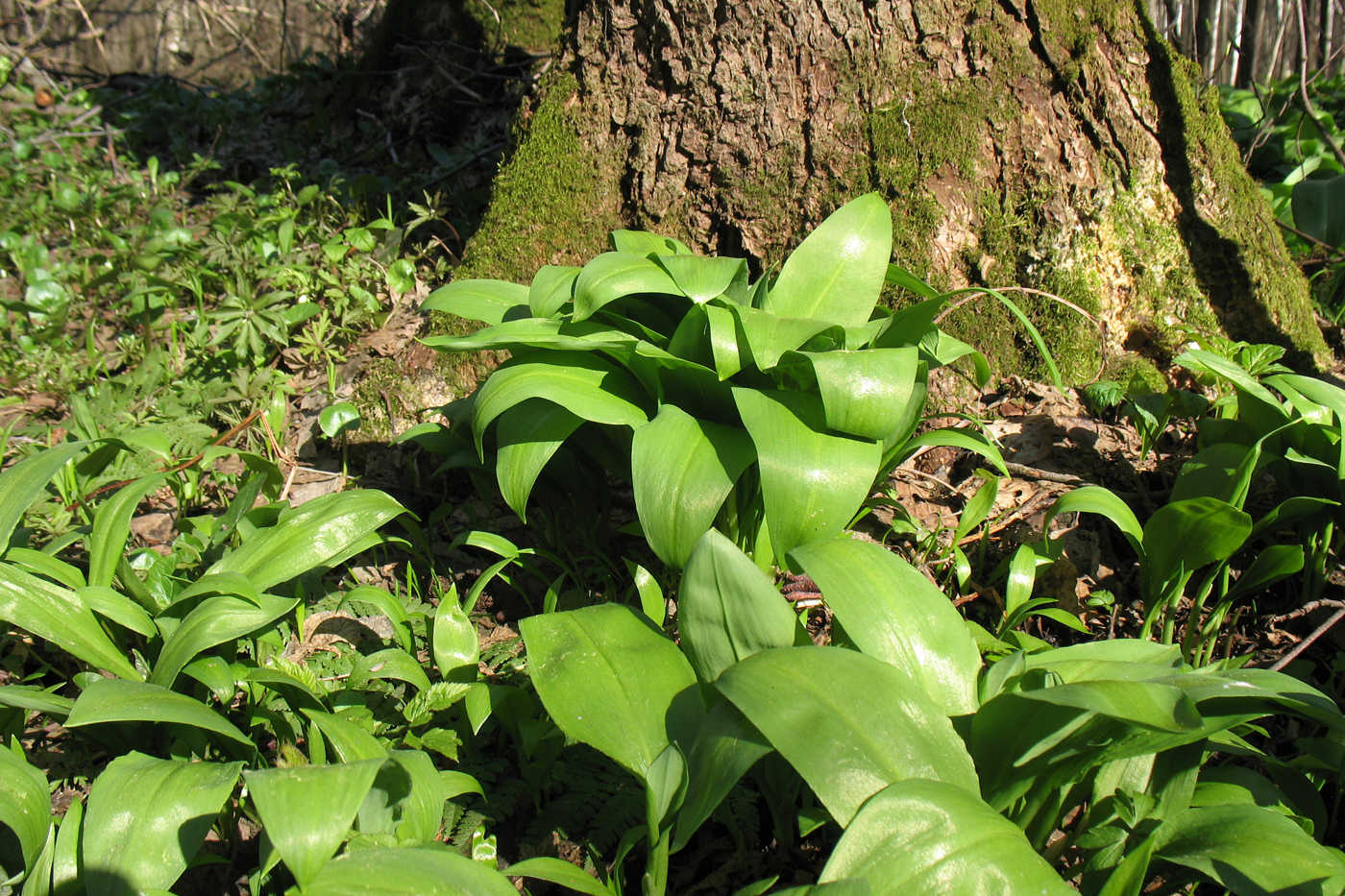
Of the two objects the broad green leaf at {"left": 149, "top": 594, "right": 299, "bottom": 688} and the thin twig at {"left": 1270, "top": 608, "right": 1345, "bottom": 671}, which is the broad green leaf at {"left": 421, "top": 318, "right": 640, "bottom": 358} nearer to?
the broad green leaf at {"left": 149, "top": 594, "right": 299, "bottom": 688}

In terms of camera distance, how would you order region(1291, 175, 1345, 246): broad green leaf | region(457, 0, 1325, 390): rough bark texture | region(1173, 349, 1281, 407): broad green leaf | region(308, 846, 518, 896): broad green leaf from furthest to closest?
region(1291, 175, 1345, 246): broad green leaf → region(457, 0, 1325, 390): rough bark texture → region(1173, 349, 1281, 407): broad green leaf → region(308, 846, 518, 896): broad green leaf

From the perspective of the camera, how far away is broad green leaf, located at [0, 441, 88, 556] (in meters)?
1.71

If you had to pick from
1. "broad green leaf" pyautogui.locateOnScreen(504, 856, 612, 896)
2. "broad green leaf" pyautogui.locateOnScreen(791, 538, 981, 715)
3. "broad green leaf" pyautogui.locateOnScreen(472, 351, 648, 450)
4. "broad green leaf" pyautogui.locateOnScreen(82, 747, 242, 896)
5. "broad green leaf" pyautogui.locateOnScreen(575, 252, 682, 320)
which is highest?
"broad green leaf" pyautogui.locateOnScreen(575, 252, 682, 320)

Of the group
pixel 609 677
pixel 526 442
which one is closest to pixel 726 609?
pixel 609 677

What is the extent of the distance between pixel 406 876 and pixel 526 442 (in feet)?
2.95

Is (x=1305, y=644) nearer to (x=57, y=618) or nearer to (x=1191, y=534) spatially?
(x=1191, y=534)

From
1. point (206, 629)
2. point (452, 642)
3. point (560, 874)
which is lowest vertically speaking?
point (560, 874)

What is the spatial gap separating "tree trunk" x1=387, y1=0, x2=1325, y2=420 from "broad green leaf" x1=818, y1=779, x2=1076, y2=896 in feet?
5.79

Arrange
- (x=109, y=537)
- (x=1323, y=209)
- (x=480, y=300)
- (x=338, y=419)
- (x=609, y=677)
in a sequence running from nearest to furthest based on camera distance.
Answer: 1. (x=609, y=677)
2. (x=109, y=537)
3. (x=480, y=300)
4. (x=338, y=419)
5. (x=1323, y=209)

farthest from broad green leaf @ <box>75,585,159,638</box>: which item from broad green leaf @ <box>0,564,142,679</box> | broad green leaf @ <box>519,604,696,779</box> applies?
broad green leaf @ <box>519,604,696,779</box>

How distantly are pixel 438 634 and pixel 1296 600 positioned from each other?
6.32 ft

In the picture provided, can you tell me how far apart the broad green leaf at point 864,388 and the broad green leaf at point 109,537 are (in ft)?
4.59

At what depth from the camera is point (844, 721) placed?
119 cm

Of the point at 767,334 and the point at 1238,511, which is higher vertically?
the point at 767,334
